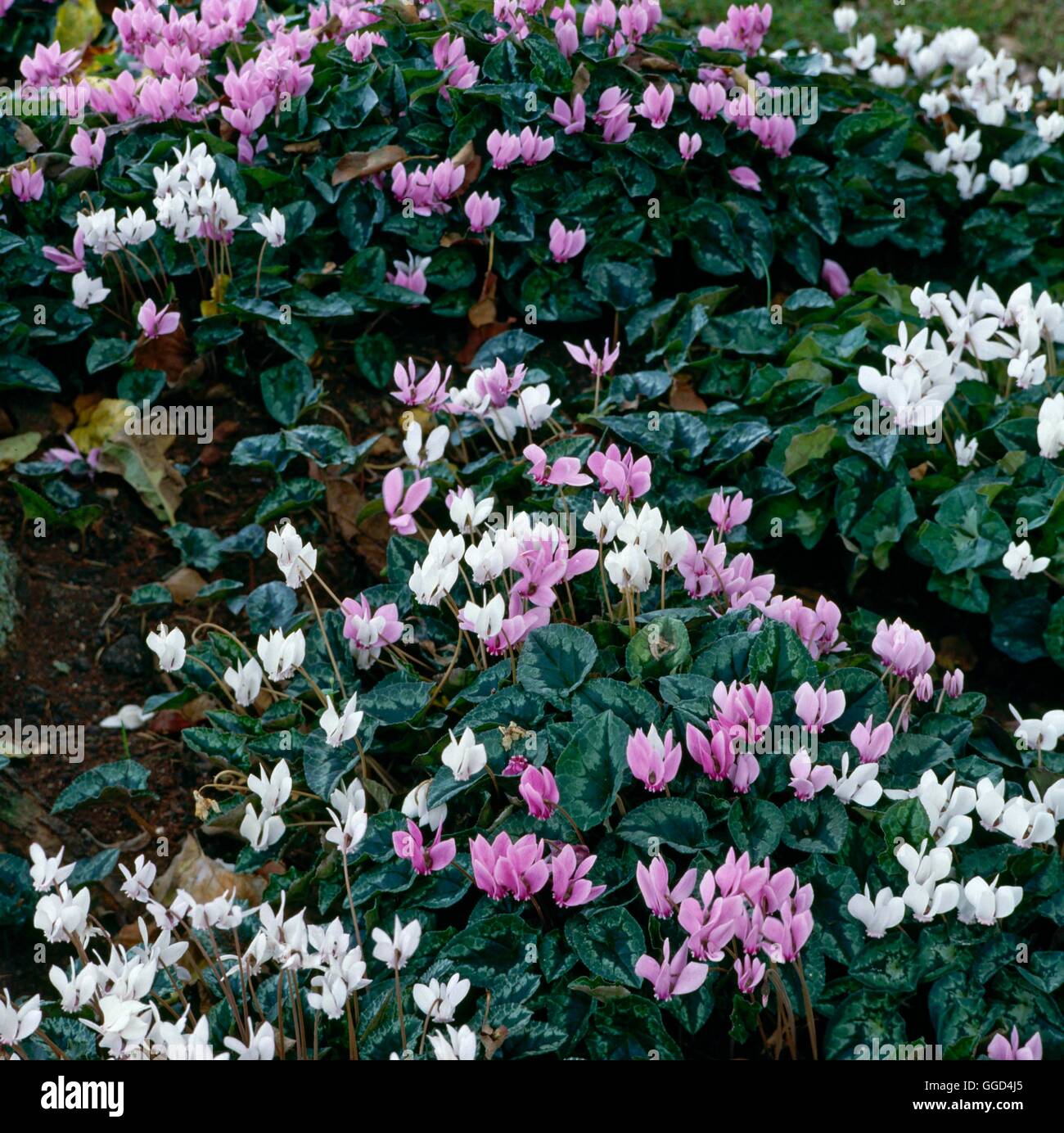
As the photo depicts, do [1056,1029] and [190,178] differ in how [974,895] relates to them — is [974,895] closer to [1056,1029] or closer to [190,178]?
[1056,1029]

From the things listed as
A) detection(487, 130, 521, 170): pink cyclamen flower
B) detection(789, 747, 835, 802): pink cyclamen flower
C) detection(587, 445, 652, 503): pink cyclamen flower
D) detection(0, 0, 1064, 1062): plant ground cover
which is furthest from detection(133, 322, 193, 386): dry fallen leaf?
detection(789, 747, 835, 802): pink cyclamen flower

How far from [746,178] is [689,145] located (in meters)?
0.29

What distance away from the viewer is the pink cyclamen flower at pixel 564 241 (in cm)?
357

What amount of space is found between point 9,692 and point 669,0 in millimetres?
4827

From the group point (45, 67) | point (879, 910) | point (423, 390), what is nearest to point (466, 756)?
point (879, 910)

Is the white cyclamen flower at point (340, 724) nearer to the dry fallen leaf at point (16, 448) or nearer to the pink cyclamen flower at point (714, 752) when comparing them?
the pink cyclamen flower at point (714, 752)

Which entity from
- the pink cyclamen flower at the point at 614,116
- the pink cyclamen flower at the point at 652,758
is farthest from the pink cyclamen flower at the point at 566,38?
the pink cyclamen flower at the point at 652,758

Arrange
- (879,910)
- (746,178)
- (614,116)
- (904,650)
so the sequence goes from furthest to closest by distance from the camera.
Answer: (746,178)
(614,116)
(904,650)
(879,910)

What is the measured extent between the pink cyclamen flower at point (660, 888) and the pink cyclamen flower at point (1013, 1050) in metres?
0.48

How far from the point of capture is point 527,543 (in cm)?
241

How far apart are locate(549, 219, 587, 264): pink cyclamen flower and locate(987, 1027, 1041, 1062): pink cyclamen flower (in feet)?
8.02

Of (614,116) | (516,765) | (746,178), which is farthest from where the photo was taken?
(746,178)

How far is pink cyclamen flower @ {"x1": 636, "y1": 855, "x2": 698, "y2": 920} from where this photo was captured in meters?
1.86

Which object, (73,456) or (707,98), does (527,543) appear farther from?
(707,98)
